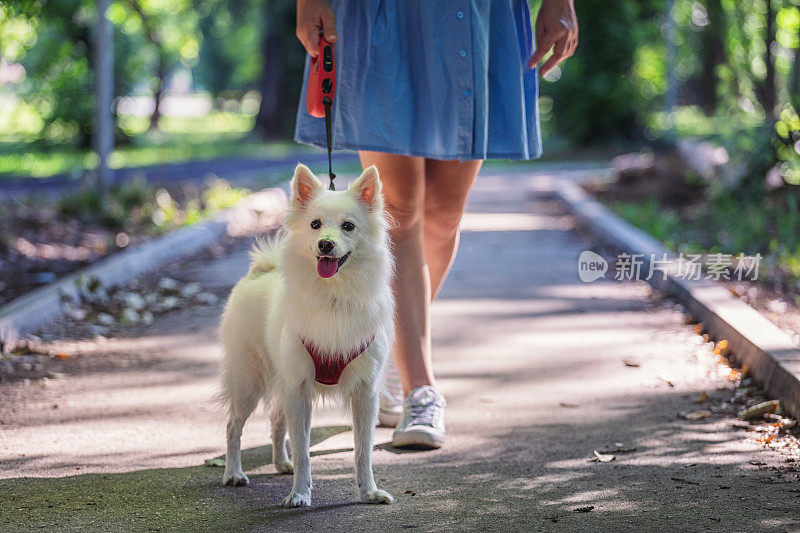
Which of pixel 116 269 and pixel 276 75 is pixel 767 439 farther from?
pixel 276 75

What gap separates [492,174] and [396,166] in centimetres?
1515

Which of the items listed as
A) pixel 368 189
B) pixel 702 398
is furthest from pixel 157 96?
pixel 368 189

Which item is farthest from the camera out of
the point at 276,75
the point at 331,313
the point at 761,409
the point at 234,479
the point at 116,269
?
the point at 276,75

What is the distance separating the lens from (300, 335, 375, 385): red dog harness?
3480 millimetres

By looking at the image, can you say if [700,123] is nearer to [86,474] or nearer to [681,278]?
[681,278]

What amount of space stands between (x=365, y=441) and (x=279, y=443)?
1.76 ft

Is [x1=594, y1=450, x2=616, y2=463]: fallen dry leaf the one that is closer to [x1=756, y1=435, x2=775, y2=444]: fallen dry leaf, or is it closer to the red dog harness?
[x1=756, y1=435, x2=775, y2=444]: fallen dry leaf

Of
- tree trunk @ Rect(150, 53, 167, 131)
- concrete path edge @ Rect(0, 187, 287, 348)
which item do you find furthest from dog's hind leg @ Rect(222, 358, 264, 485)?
tree trunk @ Rect(150, 53, 167, 131)

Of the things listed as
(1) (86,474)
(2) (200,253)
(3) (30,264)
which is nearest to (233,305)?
(1) (86,474)

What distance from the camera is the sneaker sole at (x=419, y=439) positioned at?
162 inches

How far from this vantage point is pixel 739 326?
18.1ft

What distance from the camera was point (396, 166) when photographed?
424 cm

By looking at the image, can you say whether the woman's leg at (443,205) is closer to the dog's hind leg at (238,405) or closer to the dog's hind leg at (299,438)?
the dog's hind leg at (238,405)
